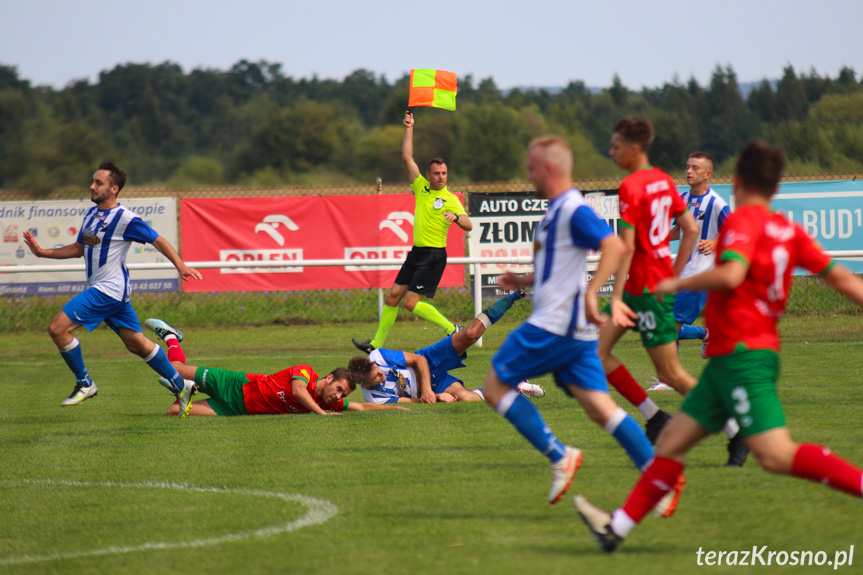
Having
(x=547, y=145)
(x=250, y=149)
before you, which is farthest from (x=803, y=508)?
(x=250, y=149)

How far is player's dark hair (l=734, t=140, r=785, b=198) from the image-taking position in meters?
3.58

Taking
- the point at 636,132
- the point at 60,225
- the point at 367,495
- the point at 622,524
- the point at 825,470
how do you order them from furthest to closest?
the point at 60,225 < the point at 636,132 < the point at 367,495 < the point at 622,524 < the point at 825,470

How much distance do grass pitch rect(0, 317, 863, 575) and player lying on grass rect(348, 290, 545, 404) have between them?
0.32 meters

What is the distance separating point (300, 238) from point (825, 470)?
11803mm

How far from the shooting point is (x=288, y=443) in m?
6.58

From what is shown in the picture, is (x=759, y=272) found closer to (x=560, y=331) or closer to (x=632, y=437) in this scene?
(x=560, y=331)

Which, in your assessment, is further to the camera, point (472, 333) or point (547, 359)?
point (472, 333)

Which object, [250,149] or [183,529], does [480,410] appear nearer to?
[183,529]

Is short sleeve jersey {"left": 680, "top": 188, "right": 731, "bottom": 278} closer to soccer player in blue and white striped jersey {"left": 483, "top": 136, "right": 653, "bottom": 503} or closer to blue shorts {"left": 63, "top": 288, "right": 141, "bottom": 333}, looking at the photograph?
soccer player in blue and white striped jersey {"left": 483, "top": 136, "right": 653, "bottom": 503}

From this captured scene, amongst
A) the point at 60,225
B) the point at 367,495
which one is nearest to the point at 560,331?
the point at 367,495

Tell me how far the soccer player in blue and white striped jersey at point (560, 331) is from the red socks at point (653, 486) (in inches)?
25.0

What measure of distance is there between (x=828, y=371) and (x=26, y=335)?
1258 centimetres

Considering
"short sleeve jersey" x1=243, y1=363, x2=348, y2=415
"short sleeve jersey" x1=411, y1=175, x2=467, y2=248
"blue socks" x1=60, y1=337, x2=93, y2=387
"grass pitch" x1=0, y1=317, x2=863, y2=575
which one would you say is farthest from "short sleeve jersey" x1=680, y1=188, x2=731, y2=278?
"blue socks" x1=60, y1=337, x2=93, y2=387

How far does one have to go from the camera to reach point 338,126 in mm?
50688
